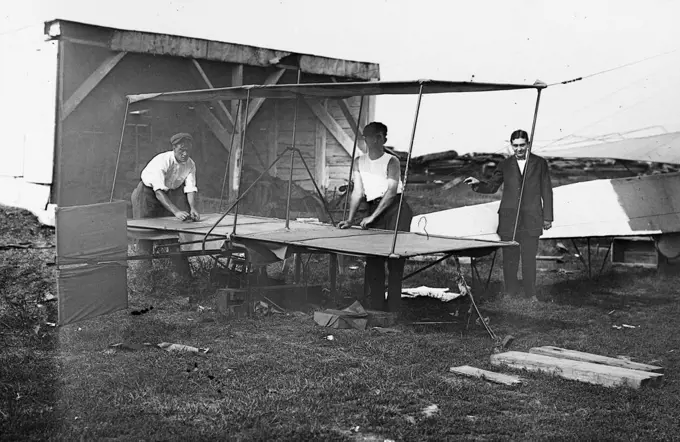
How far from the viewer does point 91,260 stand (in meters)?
7.03

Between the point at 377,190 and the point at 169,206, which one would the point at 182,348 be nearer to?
the point at 377,190

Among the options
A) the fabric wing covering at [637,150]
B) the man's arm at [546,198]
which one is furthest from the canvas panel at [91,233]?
the fabric wing covering at [637,150]

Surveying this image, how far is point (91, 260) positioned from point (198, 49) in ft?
24.0

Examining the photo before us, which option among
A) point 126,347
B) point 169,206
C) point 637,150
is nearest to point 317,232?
point 169,206

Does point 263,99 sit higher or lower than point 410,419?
higher

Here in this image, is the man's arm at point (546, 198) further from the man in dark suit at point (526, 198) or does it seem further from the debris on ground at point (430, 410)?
the debris on ground at point (430, 410)

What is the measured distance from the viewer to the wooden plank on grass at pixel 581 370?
18.5ft

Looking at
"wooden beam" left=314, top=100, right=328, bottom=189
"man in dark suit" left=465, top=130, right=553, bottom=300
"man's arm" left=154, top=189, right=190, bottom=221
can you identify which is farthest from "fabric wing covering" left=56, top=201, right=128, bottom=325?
"wooden beam" left=314, top=100, right=328, bottom=189

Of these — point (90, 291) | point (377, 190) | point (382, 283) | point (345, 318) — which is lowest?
point (345, 318)

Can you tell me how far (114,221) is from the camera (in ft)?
23.8

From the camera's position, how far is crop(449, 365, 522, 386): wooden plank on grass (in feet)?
18.7

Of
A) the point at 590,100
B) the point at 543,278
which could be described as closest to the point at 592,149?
the point at 543,278

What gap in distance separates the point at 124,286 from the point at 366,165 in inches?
114

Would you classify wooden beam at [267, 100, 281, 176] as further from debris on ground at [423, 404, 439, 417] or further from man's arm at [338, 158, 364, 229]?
debris on ground at [423, 404, 439, 417]
